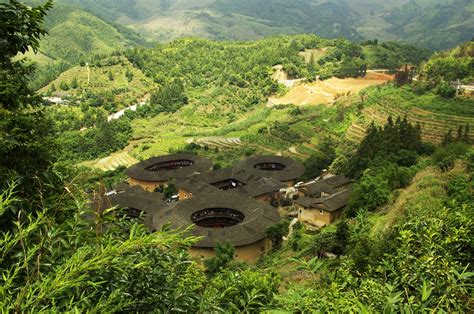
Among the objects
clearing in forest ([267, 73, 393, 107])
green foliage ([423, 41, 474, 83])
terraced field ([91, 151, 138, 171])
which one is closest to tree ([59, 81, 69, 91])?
terraced field ([91, 151, 138, 171])

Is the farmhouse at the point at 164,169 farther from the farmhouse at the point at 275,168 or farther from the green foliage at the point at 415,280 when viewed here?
the green foliage at the point at 415,280

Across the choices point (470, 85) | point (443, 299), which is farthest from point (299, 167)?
point (443, 299)

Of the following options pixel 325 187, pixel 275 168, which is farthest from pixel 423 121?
pixel 325 187

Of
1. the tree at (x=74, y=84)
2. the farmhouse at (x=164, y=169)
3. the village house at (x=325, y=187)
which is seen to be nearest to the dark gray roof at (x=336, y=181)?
the village house at (x=325, y=187)

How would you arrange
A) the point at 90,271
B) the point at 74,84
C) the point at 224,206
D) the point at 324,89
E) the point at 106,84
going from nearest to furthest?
the point at 90,271 < the point at 224,206 < the point at 324,89 < the point at 74,84 < the point at 106,84

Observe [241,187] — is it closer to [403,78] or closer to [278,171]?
[278,171]

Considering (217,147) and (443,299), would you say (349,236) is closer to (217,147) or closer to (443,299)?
(443,299)
